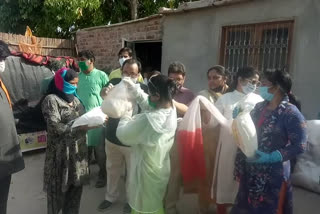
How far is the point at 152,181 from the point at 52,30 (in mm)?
9015

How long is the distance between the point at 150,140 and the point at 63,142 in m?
0.80

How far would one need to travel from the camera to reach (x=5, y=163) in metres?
2.42

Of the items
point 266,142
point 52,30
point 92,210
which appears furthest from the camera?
point 52,30

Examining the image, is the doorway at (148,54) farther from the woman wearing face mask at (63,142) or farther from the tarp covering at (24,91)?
the woman wearing face mask at (63,142)

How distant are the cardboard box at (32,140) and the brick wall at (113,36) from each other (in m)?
2.30

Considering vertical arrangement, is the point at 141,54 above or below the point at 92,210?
above

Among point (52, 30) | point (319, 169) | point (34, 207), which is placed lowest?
point (34, 207)

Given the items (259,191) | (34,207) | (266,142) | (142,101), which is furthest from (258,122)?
(34,207)

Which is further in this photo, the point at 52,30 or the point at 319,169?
the point at 52,30

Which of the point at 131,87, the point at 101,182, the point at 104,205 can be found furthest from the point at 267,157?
the point at 101,182

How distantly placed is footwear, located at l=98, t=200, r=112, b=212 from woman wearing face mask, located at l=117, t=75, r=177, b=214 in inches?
42.0

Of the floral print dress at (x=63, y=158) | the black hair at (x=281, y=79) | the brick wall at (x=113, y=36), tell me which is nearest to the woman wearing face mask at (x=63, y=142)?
the floral print dress at (x=63, y=158)

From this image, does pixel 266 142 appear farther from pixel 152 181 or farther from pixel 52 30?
pixel 52 30

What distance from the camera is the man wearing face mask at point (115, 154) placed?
3297 mm
